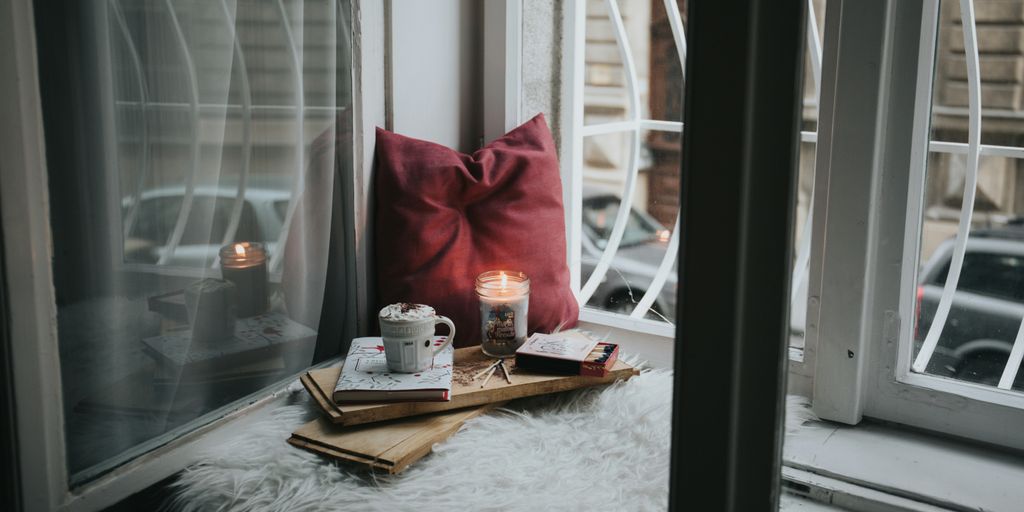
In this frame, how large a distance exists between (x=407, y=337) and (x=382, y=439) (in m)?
0.18

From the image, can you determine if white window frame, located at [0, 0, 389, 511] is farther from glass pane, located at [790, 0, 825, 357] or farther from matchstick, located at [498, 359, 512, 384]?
glass pane, located at [790, 0, 825, 357]

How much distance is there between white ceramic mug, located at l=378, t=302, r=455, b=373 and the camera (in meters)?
1.27

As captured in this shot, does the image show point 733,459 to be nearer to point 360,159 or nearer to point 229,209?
point 229,209

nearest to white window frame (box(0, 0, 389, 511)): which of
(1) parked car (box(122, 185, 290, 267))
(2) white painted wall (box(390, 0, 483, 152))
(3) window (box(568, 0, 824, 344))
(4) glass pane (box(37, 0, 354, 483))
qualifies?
(4) glass pane (box(37, 0, 354, 483))

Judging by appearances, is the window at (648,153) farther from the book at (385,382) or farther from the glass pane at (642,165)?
the book at (385,382)

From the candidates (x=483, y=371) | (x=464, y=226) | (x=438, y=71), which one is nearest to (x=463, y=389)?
(x=483, y=371)

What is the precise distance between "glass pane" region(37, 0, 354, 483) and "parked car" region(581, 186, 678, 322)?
2.25ft

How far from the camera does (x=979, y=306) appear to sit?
121cm

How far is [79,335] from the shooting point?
1053mm

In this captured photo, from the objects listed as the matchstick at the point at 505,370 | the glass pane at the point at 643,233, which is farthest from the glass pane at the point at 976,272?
the matchstick at the point at 505,370

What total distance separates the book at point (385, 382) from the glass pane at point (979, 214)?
76cm

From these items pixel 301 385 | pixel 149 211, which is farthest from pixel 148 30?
pixel 301 385

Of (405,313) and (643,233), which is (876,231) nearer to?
(405,313)

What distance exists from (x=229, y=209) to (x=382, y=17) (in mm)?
513
